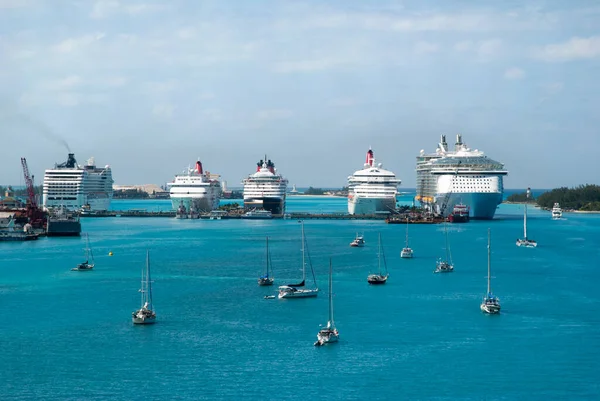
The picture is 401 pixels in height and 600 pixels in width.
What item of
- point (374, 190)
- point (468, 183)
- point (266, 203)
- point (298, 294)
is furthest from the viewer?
point (266, 203)

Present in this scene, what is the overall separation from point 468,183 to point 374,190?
16.1 m

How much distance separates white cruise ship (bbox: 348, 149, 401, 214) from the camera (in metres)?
114

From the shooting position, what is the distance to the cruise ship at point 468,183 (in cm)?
10144

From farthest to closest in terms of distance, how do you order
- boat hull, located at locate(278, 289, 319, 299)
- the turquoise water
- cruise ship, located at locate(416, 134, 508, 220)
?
cruise ship, located at locate(416, 134, 508, 220), boat hull, located at locate(278, 289, 319, 299), the turquoise water

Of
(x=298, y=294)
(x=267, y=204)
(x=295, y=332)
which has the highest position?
(x=267, y=204)

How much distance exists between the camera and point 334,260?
61.4m

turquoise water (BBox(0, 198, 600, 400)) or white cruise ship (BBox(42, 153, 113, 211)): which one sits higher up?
white cruise ship (BBox(42, 153, 113, 211))

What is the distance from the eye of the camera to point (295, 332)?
3475 centimetres

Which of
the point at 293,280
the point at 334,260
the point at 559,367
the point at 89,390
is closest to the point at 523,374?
the point at 559,367

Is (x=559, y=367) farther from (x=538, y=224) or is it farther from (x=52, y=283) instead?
(x=538, y=224)

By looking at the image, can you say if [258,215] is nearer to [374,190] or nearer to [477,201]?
[374,190]

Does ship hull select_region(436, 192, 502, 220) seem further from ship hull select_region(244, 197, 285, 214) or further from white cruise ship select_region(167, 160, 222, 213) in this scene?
white cruise ship select_region(167, 160, 222, 213)

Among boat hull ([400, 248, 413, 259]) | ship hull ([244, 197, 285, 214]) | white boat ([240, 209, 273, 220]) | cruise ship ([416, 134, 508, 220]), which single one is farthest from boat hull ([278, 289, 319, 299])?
ship hull ([244, 197, 285, 214])

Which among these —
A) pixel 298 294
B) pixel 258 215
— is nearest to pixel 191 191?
pixel 258 215
